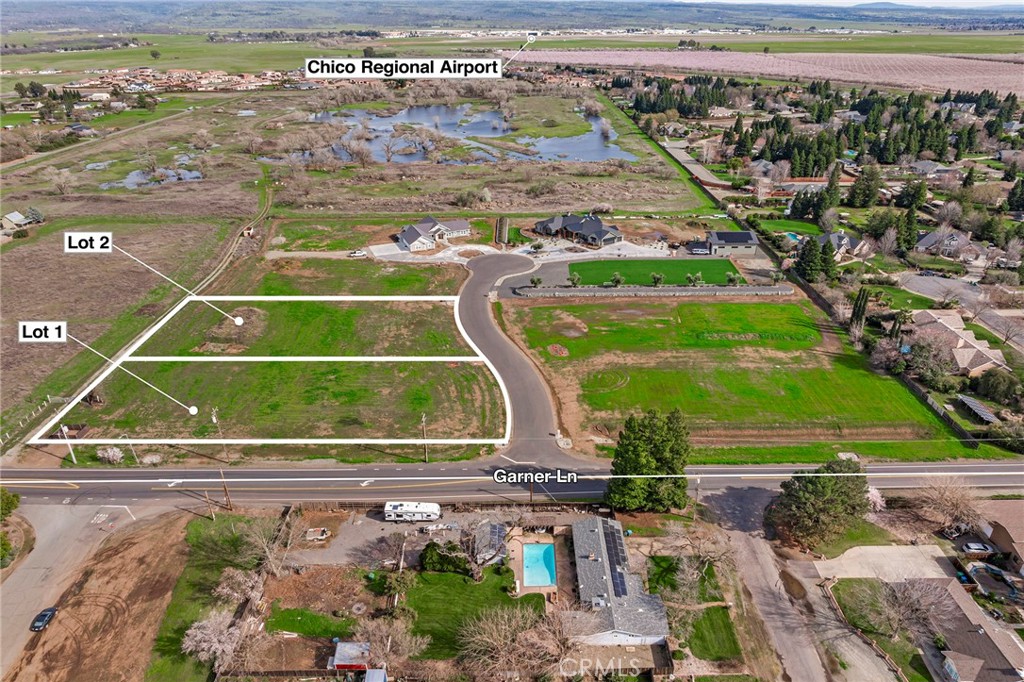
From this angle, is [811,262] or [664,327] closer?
[664,327]

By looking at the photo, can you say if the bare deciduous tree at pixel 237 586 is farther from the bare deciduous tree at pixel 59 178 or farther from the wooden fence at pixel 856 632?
the bare deciduous tree at pixel 59 178

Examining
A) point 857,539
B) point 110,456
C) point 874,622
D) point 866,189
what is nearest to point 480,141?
point 866,189

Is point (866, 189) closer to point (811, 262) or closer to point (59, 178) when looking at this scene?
point (811, 262)

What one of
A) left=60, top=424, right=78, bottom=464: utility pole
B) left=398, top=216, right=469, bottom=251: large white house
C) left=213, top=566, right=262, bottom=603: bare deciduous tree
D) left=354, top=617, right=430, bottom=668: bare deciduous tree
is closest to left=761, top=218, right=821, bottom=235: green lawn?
left=398, top=216, right=469, bottom=251: large white house

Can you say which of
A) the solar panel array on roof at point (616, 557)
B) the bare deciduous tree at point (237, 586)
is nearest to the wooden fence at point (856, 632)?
the solar panel array on roof at point (616, 557)

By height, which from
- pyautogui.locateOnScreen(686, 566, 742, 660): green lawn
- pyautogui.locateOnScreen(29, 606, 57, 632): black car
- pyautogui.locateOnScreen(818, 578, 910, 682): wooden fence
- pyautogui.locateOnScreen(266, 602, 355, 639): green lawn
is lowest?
pyautogui.locateOnScreen(29, 606, 57, 632): black car

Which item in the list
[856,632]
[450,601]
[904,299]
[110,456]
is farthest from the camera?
[904,299]

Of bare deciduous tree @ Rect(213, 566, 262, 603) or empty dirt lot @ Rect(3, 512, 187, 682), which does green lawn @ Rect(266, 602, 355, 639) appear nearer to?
bare deciduous tree @ Rect(213, 566, 262, 603)
